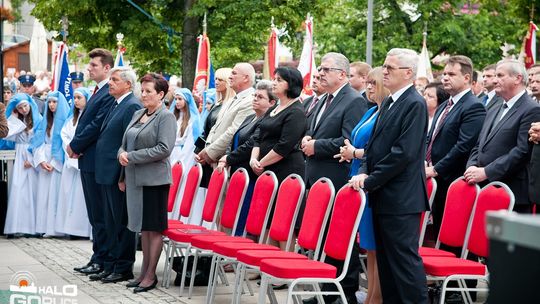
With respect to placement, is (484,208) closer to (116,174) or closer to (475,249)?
(475,249)

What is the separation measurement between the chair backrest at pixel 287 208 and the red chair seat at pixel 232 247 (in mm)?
126

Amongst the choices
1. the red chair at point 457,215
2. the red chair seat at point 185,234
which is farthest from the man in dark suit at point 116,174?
the red chair at point 457,215

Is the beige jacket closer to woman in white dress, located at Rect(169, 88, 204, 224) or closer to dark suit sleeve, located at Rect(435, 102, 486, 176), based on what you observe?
woman in white dress, located at Rect(169, 88, 204, 224)

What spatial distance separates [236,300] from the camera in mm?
6707

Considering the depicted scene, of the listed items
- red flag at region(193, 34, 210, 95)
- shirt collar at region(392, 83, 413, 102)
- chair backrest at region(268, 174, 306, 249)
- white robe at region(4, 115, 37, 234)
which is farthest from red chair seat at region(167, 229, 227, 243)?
red flag at region(193, 34, 210, 95)

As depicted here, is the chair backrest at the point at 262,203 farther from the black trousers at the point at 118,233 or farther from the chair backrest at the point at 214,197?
the black trousers at the point at 118,233

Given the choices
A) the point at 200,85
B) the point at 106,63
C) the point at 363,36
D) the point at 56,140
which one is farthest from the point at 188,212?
the point at 363,36

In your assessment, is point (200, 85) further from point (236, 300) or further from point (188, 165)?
point (236, 300)

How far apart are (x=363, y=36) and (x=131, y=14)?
939 cm

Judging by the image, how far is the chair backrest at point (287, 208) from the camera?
22.4 feet

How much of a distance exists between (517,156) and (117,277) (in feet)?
13.0

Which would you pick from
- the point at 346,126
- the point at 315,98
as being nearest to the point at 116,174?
the point at 315,98

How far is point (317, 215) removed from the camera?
6.43 metres

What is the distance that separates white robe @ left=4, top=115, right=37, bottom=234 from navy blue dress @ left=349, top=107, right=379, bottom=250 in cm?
653
